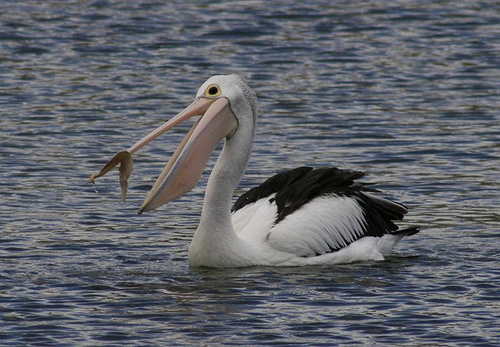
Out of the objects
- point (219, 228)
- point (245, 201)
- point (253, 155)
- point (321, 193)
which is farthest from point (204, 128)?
point (253, 155)

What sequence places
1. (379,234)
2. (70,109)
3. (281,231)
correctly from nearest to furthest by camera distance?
(281,231), (379,234), (70,109)

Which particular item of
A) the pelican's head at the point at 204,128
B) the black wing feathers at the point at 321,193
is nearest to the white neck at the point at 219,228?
the pelican's head at the point at 204,128

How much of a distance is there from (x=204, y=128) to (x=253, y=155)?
3.21m

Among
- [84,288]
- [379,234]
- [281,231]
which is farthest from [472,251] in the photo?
[84,288]

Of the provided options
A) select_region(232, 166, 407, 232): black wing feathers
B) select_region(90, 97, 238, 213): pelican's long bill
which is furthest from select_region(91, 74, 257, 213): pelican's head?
select_region(232, 166, 407, 232): black wing feathers

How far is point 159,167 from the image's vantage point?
1080 cm

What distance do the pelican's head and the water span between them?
1.72 ft

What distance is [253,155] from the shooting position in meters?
11.1

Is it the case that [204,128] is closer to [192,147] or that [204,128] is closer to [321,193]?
[192,147]

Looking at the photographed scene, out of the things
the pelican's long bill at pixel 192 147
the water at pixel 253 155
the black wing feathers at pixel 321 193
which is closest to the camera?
the water at pixel 253 155

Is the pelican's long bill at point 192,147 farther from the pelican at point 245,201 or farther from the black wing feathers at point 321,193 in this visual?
the black wing feathers at point 321,193

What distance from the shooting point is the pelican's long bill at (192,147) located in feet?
25.4

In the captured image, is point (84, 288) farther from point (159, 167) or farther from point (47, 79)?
point (47, 79)

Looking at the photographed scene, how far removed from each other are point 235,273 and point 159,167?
3012mm
